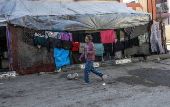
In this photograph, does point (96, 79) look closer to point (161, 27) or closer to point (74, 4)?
point (74, 4)

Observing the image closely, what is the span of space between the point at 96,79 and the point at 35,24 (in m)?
3.59

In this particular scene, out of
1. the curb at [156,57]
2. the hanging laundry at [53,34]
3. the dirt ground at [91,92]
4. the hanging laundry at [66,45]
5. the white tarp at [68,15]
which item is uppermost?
the white tarp at [68,15]

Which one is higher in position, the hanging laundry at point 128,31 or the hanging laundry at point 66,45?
the hanging laundry at point 128,31

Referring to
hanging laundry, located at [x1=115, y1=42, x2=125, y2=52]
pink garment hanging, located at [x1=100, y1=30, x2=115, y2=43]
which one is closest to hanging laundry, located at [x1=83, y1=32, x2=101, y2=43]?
pink garment hanging, located at [x1=100, y1=30, x2=115, y2=43]

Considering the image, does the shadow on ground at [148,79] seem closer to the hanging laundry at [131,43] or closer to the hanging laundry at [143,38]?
the hanging laundry at [131,43]

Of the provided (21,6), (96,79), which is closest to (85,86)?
(96,79)

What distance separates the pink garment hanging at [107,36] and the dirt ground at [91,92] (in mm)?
2599

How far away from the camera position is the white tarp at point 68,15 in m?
8.20

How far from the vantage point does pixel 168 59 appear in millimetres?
11062

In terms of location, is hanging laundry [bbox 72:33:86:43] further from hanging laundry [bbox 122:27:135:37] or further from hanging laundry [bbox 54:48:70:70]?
hanging laundry [bbox 122:27:135:37]

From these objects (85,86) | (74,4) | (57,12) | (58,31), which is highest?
(74,4)

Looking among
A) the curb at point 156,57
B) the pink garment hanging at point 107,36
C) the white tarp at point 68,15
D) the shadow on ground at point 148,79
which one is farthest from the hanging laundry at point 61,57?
the curb at point 156,57

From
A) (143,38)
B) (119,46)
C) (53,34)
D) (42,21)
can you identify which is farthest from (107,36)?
(42,21)

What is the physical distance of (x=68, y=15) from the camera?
8.78m
